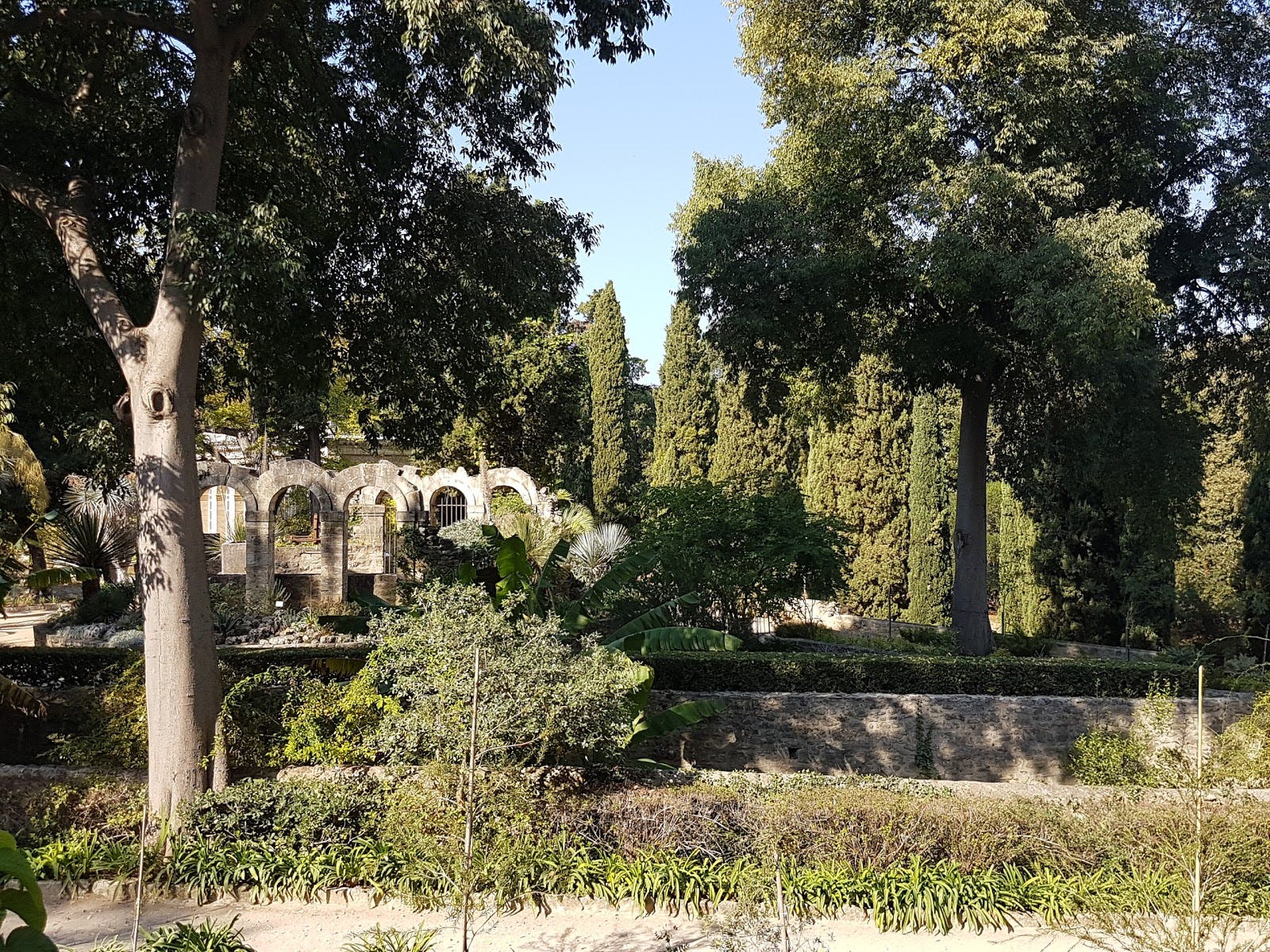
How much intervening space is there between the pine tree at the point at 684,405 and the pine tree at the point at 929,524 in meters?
7.46

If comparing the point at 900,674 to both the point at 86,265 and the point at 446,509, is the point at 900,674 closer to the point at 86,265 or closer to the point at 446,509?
the point at 86,265

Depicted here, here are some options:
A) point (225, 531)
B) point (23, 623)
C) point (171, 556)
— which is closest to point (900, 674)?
point (171, 556)

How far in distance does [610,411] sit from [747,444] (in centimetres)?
491

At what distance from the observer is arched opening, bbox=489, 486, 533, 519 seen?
80.5 feet

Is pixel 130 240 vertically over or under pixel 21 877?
over

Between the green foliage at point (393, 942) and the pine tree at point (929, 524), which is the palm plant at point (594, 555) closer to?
the pine tree at point (929, 524)

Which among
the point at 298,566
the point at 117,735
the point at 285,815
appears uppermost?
the point at 298,566

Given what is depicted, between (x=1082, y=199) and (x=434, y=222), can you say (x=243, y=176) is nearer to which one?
(x=434, y=222)

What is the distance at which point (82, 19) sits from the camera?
8.55m

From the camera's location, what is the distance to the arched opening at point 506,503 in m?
24.5

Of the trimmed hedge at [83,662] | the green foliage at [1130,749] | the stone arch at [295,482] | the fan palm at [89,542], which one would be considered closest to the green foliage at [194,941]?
the trimmed hedge at [83,662]

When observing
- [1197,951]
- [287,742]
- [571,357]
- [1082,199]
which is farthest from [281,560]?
[1197,951]

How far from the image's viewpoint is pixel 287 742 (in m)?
8.67

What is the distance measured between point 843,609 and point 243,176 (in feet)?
57.3
